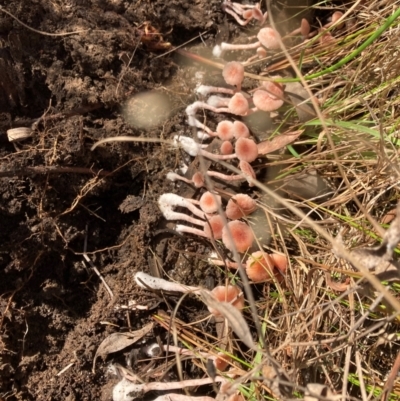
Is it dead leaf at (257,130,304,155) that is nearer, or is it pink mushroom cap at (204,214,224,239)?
pink mushroom cap at (204,214,224,239)

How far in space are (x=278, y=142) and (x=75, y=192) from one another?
3.65 ft

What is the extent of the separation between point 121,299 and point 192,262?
42cm

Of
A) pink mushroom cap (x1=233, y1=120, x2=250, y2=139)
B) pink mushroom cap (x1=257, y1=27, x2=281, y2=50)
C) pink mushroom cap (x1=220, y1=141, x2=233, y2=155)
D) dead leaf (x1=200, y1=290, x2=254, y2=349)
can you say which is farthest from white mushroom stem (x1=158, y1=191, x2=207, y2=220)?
pink mushroom cap (x1=257, y1=27, x2=281, y2=50)

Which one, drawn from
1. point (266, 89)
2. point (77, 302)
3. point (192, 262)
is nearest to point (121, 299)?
point (77, 302)

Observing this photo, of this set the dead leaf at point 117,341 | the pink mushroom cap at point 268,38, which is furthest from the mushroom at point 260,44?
the dead leaf at point 117,341

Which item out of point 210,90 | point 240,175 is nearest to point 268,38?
point 210,90

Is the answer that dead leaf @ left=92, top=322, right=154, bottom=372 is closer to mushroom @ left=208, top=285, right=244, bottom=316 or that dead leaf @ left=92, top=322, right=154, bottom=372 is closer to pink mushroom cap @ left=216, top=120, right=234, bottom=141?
mushroom @ left=208, top=285, right=244, bottom=316

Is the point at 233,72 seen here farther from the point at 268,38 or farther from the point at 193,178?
the point at 193,178

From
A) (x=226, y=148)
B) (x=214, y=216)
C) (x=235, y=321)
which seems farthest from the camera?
(x=226, y=148)

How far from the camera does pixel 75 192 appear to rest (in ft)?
7.82

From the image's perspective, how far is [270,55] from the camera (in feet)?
8.94

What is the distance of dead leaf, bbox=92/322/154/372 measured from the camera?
2.33m

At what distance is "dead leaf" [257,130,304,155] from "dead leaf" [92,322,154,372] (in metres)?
1.11

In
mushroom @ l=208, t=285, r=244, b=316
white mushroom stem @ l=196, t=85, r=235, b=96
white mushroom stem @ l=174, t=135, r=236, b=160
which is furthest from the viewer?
white mushroom stem @ l=196, t=85, r=235, b=96
